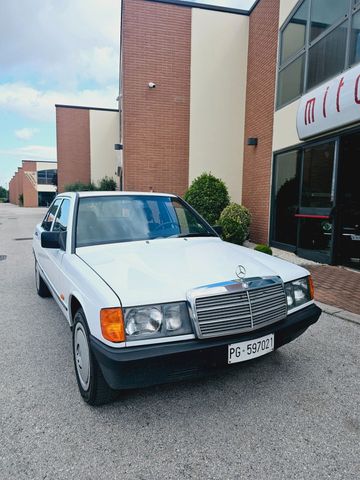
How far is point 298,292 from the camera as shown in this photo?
2.76 m

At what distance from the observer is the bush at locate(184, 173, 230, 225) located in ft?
32.3

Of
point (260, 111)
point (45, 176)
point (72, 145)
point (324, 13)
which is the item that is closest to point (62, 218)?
point (324, 13)

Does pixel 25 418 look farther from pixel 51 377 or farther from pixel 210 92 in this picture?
pixel 210 92

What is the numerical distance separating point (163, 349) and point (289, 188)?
7.24m

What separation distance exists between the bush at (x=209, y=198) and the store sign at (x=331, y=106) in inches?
122

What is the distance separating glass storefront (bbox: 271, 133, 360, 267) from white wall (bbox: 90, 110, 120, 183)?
2008 cm

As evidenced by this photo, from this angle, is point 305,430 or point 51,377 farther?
point 51,377

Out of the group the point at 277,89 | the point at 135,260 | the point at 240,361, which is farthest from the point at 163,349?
the point at 277,89

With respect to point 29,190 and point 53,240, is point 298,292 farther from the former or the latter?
point 29,190

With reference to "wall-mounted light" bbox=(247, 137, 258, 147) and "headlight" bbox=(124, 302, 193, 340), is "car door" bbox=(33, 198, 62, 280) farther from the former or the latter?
"wall-mounted light" bbox=(247, 137, 258, 147)

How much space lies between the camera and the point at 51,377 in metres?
2.79

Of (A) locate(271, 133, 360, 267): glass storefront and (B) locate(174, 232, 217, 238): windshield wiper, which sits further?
(A) locate(271, 133, 360, 267): glass storefront

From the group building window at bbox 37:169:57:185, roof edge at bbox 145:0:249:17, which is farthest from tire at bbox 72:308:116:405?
building window at bbox 37:169:57:185

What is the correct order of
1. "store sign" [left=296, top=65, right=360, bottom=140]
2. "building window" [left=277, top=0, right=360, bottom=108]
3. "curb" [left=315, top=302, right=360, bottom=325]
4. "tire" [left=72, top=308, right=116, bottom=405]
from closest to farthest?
1. "tire" [left=72, top=308, right=116, bottom=405]
2. "curb" [left=315, top=302, right=360, bottom=325]
3. "store sign" [left=296, top=65, right=360, bottom=140]
4. "building window" [left=277, top=0, right=360, bottom=108]
